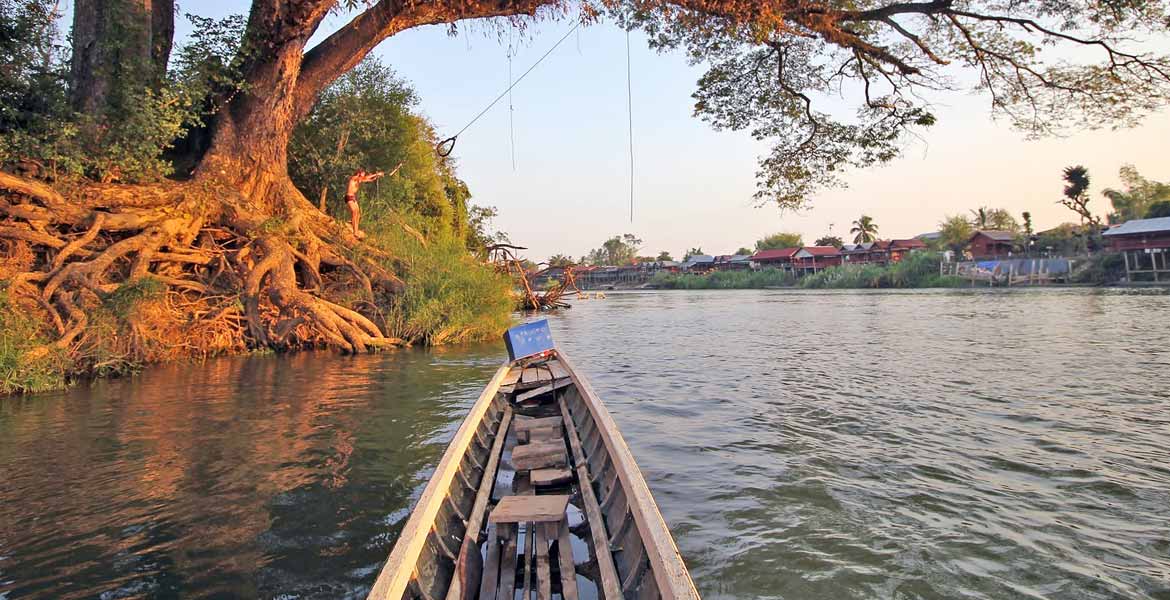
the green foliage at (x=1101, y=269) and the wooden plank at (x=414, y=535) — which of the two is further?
the green foliage at (x=1101, y=269)

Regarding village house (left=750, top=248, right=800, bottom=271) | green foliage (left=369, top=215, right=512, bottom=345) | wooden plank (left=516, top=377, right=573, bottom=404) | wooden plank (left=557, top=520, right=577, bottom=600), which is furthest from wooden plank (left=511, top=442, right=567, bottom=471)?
village house (left=750, top=248, right=800, bottom=271)

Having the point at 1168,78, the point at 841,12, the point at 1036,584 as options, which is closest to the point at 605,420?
the point at 1036,584

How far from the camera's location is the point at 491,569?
3680 mm

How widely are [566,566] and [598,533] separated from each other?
33 cm

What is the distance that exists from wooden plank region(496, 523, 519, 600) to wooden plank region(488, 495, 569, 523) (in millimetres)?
116

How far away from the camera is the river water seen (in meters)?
4.08

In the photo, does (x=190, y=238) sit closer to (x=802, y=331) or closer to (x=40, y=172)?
(x=40, y=172)

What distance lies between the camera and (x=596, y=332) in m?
22.8

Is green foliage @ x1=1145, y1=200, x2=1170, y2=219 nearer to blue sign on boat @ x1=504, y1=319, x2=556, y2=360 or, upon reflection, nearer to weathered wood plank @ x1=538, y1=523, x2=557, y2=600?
blue sign on boat @ x1=504, y1=319, x2=556, y2=360

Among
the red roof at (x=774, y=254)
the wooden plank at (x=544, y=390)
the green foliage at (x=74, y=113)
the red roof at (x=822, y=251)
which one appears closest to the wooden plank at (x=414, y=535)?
the wooden plank at (x=544, y=390)

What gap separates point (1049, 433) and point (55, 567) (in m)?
9.23

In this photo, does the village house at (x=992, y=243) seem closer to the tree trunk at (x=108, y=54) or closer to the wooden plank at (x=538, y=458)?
the wooden plank at (x=538, y=458)

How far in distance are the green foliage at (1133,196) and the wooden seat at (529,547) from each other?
61.5 meters

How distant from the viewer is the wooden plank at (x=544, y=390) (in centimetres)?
830
